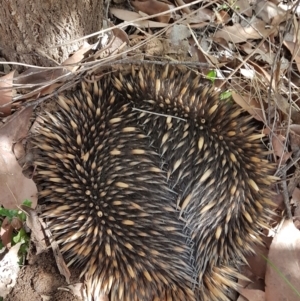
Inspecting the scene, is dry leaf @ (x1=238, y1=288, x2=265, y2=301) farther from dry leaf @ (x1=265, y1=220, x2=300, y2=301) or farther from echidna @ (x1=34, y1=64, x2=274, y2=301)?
echidna @ (x1=34, y1=64, x2=274, y2=301)

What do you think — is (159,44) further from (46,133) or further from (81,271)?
(81,271)

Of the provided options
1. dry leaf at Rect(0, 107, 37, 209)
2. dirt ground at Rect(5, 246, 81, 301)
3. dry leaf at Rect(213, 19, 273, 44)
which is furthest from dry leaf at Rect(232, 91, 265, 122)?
dirt ground at Rect(5, 246, 81, 301)

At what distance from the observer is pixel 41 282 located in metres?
2.06

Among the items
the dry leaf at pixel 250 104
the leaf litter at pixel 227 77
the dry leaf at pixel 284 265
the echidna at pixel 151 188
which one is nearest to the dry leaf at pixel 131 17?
the leaf litter at pixel 227 77

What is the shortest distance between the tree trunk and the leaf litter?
0.21 feet

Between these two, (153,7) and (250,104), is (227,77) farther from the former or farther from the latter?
(153,7)

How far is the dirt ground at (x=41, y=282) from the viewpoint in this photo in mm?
2043

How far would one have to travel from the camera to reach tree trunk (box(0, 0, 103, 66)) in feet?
6.42

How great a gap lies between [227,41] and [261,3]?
1.15ft

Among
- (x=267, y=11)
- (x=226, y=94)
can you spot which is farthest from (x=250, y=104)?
(x=267, y=11)

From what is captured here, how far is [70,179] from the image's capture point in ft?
6.54

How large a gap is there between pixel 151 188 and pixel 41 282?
2.22ft

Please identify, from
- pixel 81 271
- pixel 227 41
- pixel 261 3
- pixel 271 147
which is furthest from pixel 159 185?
pixel 261 3

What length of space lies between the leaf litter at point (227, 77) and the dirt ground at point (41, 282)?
4.6 inches
